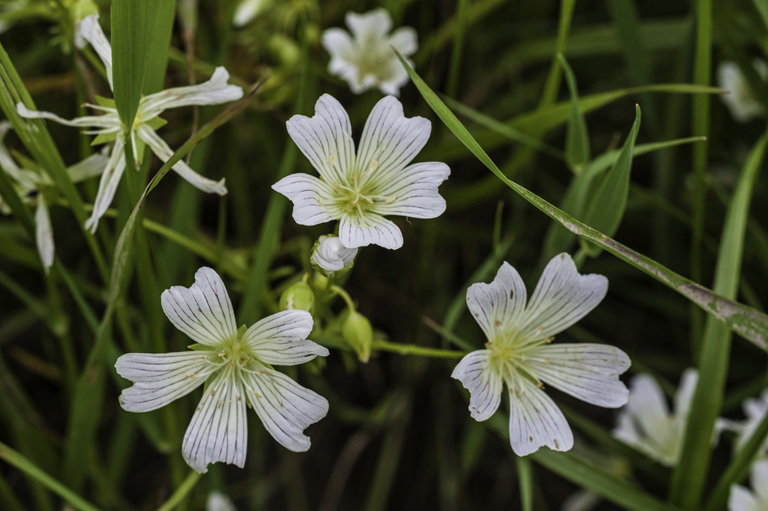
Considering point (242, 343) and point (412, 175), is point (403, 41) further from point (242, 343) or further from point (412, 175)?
point (242, 343)

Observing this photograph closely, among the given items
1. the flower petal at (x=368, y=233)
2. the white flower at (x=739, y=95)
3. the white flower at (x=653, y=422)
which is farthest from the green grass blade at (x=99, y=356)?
the white flower at (x=739, y=95)

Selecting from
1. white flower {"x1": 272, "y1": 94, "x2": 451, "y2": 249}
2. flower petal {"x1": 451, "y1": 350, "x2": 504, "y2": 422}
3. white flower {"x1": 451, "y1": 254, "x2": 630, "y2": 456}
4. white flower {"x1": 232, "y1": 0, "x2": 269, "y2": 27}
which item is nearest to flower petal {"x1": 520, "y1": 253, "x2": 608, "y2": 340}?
white flower {"x1": 451, "y1": 254, "x2": 630, "y2": 456}

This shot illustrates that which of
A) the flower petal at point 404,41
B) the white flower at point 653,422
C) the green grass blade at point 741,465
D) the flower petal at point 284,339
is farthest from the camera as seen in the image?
the flower petal at point 404,41

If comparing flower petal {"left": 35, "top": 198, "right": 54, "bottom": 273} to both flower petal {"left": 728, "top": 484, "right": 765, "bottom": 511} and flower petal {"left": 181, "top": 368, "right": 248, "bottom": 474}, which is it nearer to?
flower petal {"left": 181, "top": 368, "right": 248, "bottom": 474}

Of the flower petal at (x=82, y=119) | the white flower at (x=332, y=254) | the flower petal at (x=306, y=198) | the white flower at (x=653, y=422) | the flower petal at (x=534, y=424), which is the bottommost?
the white flower at (x=653, y=422)

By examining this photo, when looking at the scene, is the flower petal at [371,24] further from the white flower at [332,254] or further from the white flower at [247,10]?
the white flower at [332,254]

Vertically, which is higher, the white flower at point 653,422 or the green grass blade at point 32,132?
the green grass blade at point 32,132

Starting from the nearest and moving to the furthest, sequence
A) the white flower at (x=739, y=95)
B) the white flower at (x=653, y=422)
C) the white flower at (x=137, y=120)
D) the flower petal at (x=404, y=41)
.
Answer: the white flower at (x=137, y=120)
the white flower at (x=653, y=422)
the flower petal at (x=404, y=41)
the white flower at (x=739, y=95)
